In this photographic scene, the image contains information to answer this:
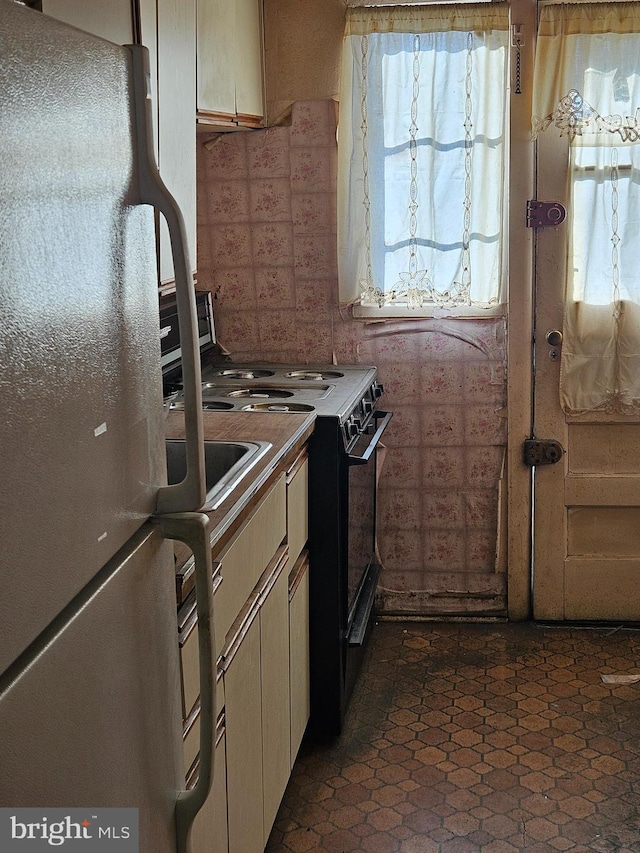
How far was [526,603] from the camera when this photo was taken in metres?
3.69

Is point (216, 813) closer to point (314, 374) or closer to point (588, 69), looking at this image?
point (314, 374)

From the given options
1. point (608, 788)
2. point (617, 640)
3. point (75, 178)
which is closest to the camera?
point (75, 178)

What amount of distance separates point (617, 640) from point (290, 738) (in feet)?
5.15

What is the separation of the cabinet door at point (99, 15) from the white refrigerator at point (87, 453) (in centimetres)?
45

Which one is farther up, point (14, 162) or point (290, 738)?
point (14, 162)

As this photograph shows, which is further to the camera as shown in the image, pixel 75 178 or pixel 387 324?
pixel 387 324

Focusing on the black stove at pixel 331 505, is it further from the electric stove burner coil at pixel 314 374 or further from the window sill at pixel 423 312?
the window sill at pixel 423 312

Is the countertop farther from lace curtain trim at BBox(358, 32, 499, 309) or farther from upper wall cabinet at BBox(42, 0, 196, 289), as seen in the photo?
lace curtain trim at BBox(358, 32, 499, 309)

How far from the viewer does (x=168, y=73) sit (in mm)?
2201

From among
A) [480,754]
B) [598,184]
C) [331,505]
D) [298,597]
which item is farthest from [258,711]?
[598,184]

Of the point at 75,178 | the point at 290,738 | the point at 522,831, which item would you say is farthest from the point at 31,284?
the point at 522,831

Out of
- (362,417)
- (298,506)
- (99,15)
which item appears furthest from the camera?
(362,417)

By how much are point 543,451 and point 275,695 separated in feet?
5.57

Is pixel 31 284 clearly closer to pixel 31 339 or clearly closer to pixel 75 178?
pixel 31 339
